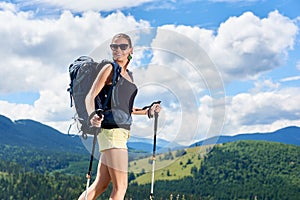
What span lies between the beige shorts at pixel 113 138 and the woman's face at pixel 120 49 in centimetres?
75

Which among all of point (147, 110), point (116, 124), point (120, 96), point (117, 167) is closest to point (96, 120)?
point (116, 124)

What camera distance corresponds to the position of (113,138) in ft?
15.9

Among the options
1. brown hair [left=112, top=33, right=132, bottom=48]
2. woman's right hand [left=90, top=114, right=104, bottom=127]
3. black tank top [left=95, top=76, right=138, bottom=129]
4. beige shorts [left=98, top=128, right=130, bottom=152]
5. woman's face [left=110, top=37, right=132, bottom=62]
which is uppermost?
brown hair [left=112, top=33, right=132, bottom=48]

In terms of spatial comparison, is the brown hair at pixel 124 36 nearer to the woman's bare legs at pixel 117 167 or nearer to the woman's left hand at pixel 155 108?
the woman's left hand at pixel 155 108

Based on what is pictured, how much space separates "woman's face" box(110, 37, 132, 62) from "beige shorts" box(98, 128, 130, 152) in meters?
0.75

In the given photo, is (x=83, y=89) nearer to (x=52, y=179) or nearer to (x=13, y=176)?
(x=52, y=179)

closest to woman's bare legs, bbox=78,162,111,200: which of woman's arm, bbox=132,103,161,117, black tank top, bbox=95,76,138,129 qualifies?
black tank top, bbox=95,76,138,129

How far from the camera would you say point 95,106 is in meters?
4.82

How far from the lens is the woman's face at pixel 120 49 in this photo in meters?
5.07

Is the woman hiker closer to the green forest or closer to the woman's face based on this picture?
the woman's face

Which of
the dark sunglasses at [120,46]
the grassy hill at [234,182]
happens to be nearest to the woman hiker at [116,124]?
the dark sunglasses at [120,46]

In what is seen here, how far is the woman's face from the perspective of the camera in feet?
16.6

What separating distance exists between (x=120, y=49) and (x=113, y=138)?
3.02 ft

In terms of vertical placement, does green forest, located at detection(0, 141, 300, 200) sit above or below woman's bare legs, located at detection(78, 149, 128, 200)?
above
